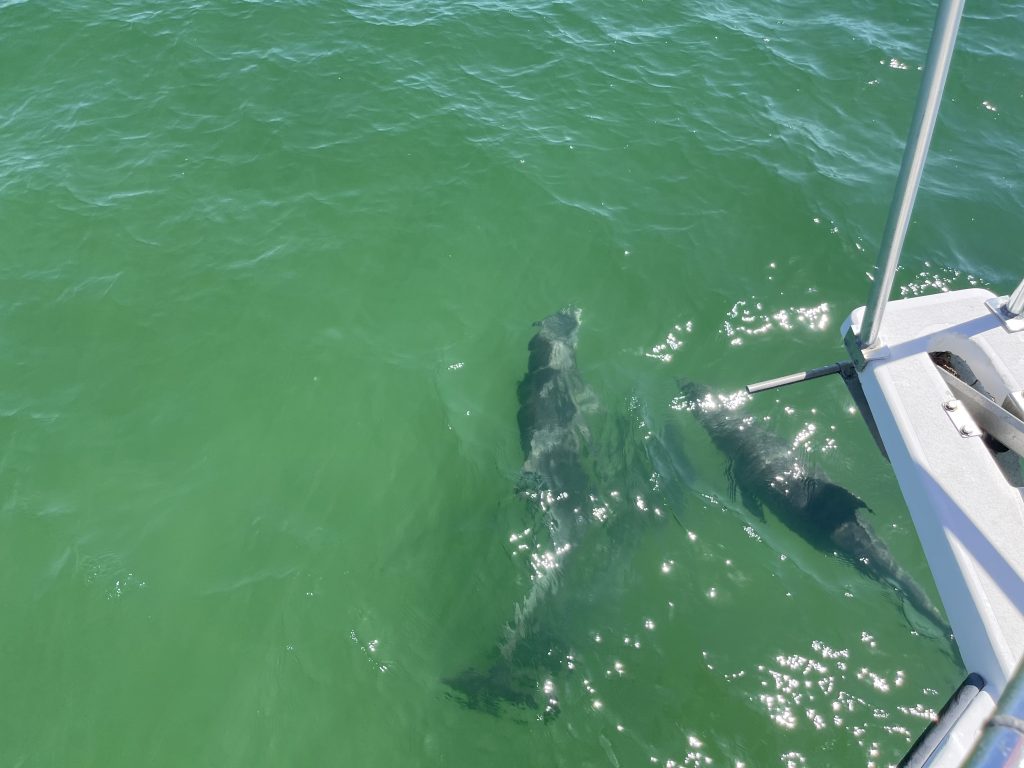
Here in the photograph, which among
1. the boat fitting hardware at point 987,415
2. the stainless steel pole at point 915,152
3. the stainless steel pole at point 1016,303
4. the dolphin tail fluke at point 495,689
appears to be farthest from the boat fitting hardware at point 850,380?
the dolphin tail fluke at point 495,689

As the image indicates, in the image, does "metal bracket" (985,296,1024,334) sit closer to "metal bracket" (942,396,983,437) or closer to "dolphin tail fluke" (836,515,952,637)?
"metal bracket" (942,396,983,437)

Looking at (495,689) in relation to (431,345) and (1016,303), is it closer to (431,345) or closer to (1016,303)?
(431,345)

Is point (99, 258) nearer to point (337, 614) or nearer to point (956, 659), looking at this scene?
point (337, 614)

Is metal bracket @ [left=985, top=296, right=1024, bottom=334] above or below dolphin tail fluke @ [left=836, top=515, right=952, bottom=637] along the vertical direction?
above

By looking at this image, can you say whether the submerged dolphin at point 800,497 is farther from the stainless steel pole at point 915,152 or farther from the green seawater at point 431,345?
the stainless steel pole at point 915,152

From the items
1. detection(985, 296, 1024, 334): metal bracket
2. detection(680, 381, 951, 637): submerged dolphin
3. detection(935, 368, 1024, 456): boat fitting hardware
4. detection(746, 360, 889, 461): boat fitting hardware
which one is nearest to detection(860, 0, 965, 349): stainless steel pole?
detection(746, 360, 889, 461): boat fitting hardware

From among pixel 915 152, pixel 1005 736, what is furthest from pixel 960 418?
pixel 1005 736

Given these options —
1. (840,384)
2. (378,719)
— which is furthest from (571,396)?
(378,719)
